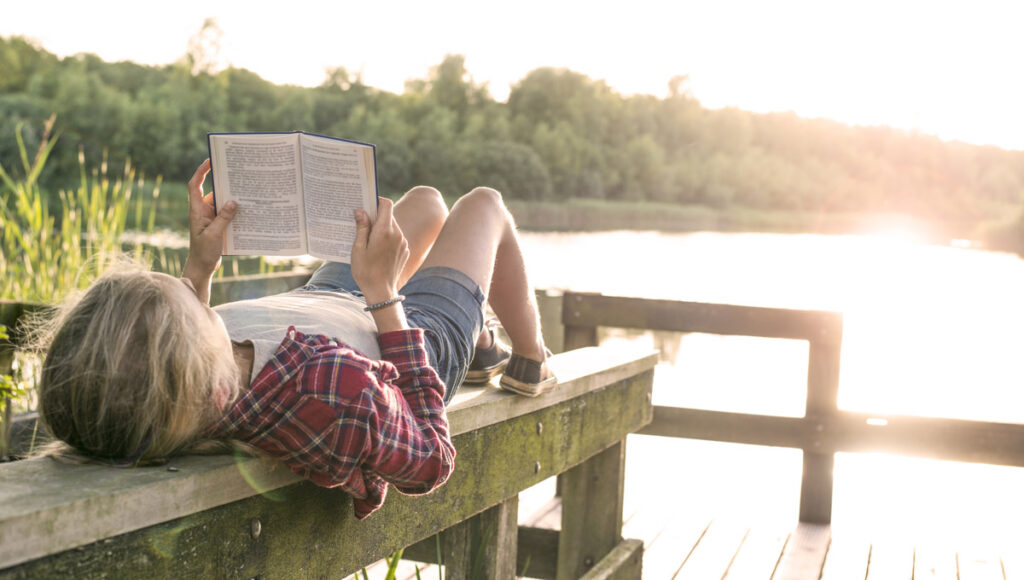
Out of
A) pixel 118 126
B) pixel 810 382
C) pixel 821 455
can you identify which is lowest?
pixel 821 455

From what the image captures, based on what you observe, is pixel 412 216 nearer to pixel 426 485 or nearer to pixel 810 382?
pixel 426 485

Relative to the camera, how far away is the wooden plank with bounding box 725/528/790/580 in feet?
9.63

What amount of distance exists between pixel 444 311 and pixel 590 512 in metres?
1.00

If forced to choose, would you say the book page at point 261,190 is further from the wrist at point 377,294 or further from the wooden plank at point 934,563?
the wooden plank at point 934,563

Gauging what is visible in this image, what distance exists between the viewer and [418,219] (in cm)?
220

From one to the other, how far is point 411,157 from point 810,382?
124 feet

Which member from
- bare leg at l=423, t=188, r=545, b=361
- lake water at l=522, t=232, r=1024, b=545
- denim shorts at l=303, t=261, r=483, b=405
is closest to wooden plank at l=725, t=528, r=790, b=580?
lake water at l=522, t=232, r=1024, b=545

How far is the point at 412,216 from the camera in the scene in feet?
7.22

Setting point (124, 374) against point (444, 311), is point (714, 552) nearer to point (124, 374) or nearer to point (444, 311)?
point (444, 311)

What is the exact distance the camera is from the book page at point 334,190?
5.10 ft

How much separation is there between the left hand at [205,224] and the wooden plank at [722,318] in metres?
2.06

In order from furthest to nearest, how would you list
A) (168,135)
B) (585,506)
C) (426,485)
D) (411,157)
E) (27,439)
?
(411,157)
(168,135)
(585,506)
(27,439)
(426,485)

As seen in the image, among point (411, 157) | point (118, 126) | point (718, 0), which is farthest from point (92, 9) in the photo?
point (718, 0)

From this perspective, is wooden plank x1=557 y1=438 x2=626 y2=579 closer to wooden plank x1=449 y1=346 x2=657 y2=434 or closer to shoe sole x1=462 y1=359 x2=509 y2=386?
wooden plank x1=449 y1=346 x2=657 y2=434
